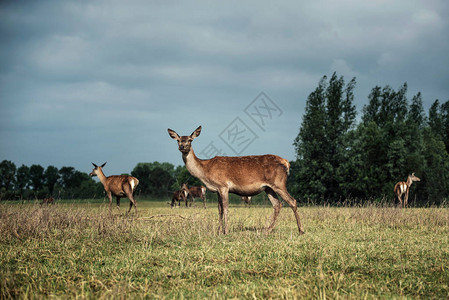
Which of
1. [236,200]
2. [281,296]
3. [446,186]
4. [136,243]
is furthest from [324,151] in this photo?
[281,296]

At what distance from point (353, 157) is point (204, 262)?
31393 millimetres

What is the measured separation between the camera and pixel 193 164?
9398 mm

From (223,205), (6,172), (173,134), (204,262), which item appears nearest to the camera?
(204,262)

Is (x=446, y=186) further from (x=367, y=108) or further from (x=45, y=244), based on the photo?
(x=45, y=244)

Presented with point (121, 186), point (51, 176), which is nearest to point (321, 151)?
point (121, 186)

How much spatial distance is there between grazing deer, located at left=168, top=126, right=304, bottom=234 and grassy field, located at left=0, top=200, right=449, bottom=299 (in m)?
0.91

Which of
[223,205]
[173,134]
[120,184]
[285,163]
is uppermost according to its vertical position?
[173,134]

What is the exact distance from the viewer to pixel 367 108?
170ft

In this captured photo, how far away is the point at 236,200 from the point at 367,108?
85.0 feet

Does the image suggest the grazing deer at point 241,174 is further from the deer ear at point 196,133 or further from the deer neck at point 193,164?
the deer ear at point 196,133

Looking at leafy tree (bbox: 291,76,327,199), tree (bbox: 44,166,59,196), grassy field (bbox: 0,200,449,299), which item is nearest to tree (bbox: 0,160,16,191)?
tree (bbox: 44,166,59,196)

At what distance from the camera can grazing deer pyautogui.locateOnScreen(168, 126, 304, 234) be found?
9109 millimetres

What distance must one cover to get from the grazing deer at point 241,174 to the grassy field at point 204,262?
91cm

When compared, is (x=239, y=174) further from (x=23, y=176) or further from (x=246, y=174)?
(x=23, y=176)
